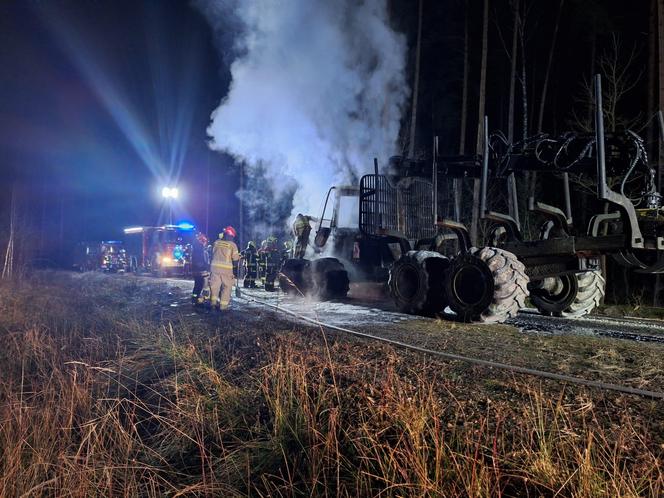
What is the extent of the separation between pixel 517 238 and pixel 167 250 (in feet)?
73.8

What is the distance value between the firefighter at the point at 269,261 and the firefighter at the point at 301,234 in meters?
2.44

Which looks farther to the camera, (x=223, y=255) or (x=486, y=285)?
(x=223, y=255)

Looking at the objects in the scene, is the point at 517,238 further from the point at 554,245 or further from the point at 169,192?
the point at 169,192

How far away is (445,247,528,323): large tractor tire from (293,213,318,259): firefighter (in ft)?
17.9

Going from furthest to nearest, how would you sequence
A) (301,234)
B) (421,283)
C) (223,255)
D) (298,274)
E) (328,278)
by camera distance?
(301,234)
(298,274)
(328,278)
(223,255)
(421,283)

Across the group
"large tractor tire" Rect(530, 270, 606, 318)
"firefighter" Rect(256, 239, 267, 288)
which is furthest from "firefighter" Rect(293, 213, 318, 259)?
"large tractor tire" Rect(530, 270, 606, 318)

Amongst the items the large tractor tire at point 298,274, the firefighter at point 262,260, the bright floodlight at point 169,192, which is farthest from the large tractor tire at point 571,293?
the bright floodlight at point 169,192

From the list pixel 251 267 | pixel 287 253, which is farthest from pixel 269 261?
pixel 287 253

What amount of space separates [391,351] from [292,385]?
5.00 ft

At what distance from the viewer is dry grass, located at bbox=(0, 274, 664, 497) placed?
2.23 metres

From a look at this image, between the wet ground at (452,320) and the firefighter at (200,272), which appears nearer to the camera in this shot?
the wet ground at (452,320)

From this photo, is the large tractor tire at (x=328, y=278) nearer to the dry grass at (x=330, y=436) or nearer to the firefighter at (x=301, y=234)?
the firefighter at (x=301, y=234)

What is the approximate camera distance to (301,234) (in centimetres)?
1220

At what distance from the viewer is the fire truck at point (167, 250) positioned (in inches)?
1037
